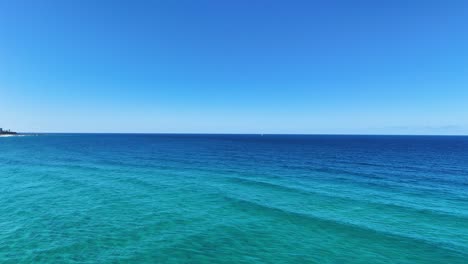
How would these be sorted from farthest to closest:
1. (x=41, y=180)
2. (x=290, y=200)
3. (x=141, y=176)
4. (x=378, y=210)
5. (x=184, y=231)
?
(x=141, y=176) < (x=41, y=180) < (x=290, y=200) < (x=378, y=210) < (x=184, y=231)

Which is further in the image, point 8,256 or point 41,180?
point 41,180

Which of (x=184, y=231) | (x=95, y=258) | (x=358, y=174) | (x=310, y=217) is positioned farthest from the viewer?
(x=358, y=174)

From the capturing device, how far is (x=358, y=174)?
3134 centimetres

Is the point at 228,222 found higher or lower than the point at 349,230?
higher

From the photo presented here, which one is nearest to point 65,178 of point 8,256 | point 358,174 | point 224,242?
point 8,256

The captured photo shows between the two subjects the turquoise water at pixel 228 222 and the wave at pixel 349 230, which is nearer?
the turquoise water at pixel 228 222

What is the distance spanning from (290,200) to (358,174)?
18915 millimetres

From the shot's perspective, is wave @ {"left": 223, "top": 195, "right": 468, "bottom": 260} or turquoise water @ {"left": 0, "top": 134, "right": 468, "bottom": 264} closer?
turquoise water @ {"left": 0, "top": 134, "right": 468, "bottom": 264}

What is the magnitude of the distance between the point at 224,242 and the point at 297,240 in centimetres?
446

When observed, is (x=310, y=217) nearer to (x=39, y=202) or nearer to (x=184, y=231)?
(x=184, y=231)

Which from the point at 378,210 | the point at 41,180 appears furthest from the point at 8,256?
the point at 378,210

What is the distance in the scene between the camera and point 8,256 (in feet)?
32.2

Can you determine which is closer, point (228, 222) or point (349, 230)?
point (349, 230)

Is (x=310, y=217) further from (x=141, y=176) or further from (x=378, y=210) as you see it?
(x=141, y=176)
